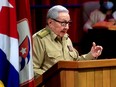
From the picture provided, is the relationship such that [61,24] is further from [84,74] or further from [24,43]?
[24,43]

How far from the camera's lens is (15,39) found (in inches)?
91.1

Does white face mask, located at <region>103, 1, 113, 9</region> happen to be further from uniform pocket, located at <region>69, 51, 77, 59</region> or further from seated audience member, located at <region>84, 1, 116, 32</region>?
uniform pocket, located at <region>69, 51, 77, 59</region>

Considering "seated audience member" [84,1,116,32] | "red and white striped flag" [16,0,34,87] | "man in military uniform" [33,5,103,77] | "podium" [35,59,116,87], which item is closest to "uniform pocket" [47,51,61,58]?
"man in military uniform" [33,5,103,77]

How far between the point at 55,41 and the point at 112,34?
2.02m

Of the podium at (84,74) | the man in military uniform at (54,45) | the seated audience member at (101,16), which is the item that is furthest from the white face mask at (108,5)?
the podium at (84,74)

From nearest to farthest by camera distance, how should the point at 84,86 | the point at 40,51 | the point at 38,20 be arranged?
the point at 84,86 < the point at 40,51 < the point at 38,20

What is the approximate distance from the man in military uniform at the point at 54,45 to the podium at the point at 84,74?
0.61 metres

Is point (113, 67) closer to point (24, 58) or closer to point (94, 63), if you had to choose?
point (94, 63)

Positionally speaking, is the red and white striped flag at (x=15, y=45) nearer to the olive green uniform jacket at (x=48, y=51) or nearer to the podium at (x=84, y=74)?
A: the podium at (x=84, y=74)

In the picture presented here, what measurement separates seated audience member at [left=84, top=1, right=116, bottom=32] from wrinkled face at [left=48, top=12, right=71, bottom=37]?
2.25 metres

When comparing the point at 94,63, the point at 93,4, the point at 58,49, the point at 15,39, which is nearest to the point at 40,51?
the point at 58,49

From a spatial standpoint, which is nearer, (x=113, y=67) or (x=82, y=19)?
(x=113, y=67)

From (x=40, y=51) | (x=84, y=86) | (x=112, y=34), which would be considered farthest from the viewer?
(x=112, y=34)

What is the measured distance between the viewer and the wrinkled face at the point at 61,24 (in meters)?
3.46
